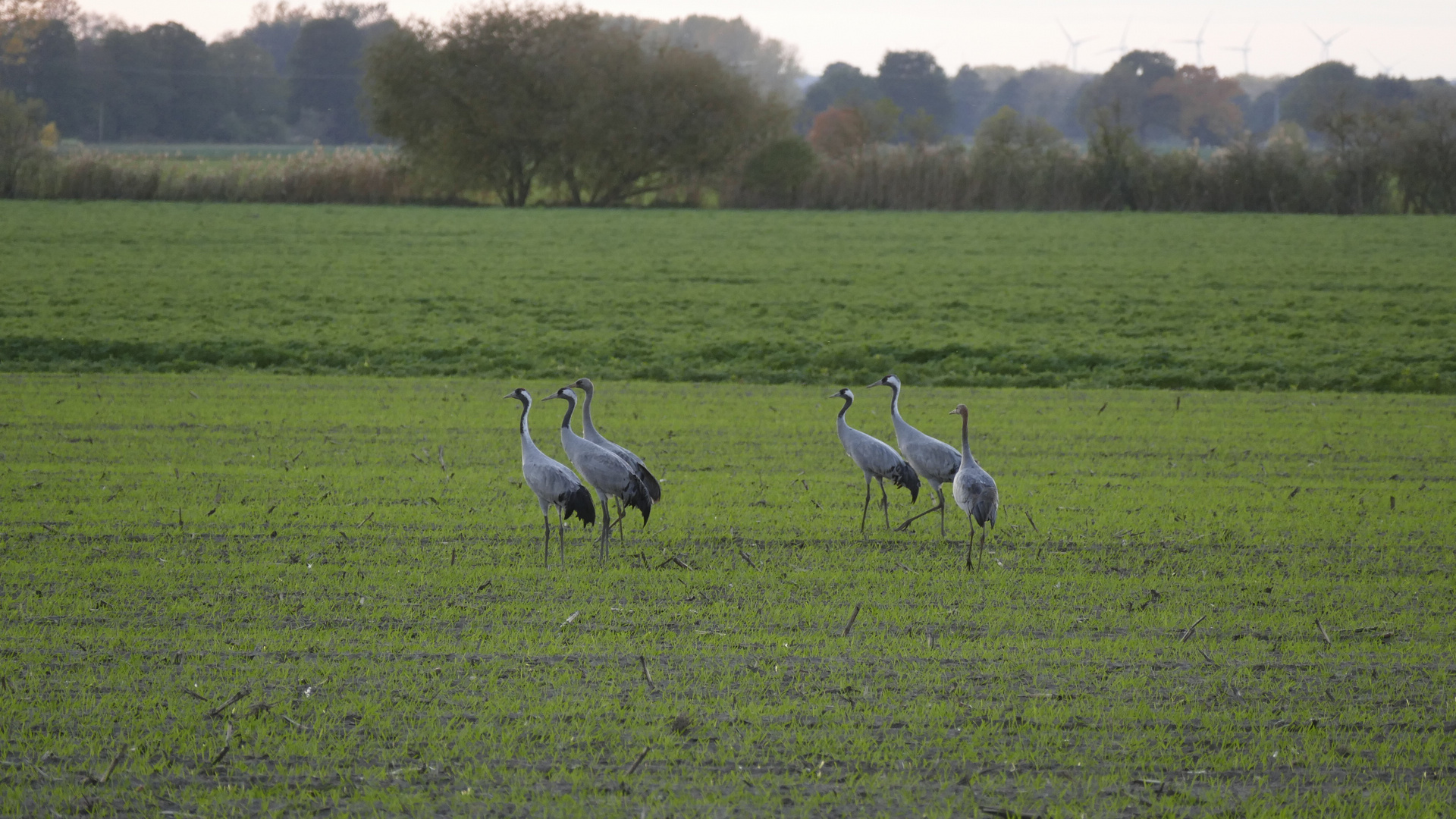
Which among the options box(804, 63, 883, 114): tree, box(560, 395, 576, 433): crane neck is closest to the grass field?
box(560, 395, 576, 433): crane neck

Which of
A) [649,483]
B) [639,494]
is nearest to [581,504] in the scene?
[639,494]

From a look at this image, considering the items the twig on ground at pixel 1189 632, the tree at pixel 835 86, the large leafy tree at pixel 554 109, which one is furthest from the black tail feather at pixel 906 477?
the tree at pixel 835 86

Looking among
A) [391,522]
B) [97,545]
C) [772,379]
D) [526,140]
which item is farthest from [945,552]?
[526,140]

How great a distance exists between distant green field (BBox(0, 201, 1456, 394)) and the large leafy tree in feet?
67.2

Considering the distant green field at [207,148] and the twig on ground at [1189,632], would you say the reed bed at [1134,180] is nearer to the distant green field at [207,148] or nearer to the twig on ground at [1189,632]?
the distant green field at [207,148]

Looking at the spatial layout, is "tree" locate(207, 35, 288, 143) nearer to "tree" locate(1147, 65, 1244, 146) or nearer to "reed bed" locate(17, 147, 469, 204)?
"reed bed" locate(17, 147, 469, 204)

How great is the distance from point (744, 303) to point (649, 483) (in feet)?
70.2

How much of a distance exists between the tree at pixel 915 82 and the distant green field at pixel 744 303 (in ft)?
380

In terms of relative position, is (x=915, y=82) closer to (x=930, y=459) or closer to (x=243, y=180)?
(x=243, y=180)

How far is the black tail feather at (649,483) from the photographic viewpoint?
1173 cm

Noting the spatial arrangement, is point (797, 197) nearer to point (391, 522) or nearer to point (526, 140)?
point (526, 140)

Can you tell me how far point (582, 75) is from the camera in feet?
231

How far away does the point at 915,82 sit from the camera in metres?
163

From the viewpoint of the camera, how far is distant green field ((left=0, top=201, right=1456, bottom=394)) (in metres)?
Answer: 26.7
